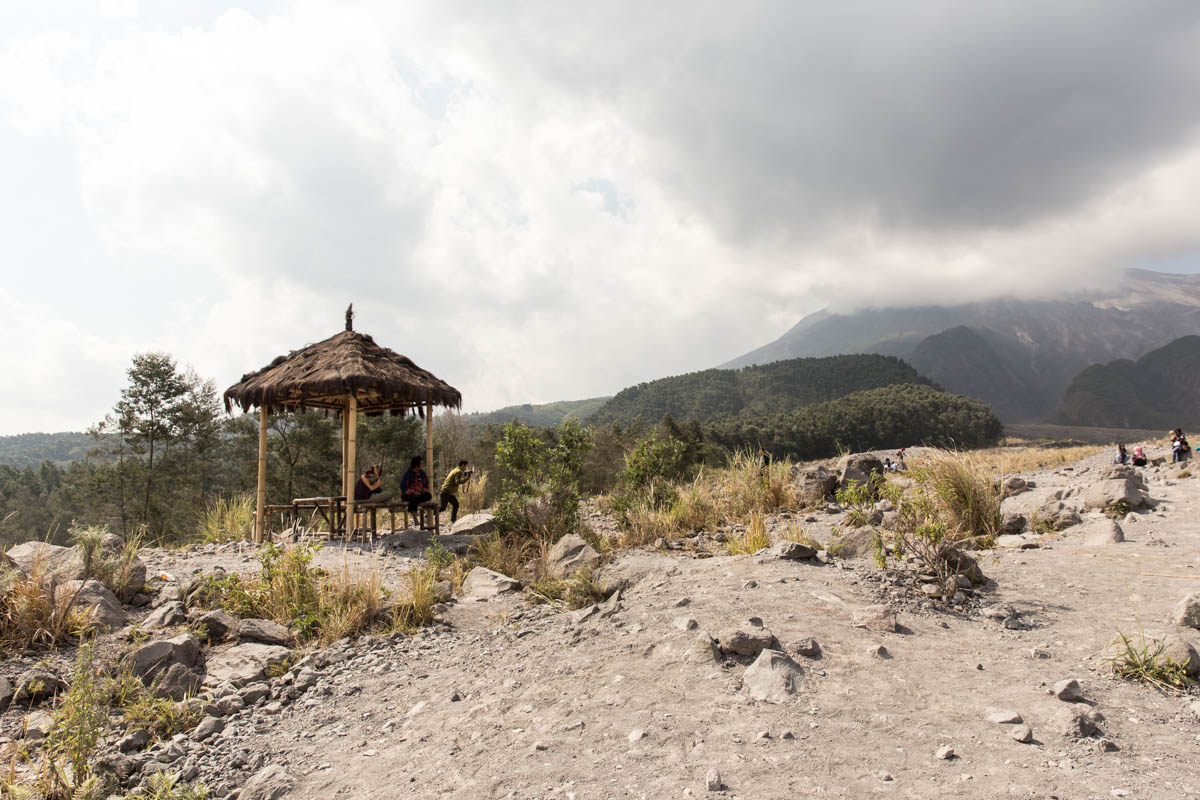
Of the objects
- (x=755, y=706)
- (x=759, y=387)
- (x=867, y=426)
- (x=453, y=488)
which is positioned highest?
(x=759, y=387)

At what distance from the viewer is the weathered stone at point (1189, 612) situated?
3.59 metres

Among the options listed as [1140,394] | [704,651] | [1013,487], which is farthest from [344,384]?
[1140,394]

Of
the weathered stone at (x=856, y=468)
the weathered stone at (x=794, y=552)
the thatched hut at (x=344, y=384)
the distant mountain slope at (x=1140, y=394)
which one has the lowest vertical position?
the weathered stone at (x=794, y=552)

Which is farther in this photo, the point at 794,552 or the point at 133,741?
the point at 794,552

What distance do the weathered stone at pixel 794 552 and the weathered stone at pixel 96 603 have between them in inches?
219

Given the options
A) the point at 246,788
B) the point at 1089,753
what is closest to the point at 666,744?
the point at 1089,753

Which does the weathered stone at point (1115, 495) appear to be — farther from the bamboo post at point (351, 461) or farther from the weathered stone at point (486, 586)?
the bamboo post at point (351, 461)

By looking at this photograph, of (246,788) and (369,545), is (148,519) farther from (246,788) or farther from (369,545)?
(246,788)

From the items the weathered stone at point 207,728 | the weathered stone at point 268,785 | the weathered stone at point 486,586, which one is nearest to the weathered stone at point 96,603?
the weathered stone at point 207,728

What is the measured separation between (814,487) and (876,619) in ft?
21.2

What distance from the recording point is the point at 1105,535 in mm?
5797

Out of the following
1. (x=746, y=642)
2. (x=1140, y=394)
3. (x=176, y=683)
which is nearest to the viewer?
(x=746, y=642)

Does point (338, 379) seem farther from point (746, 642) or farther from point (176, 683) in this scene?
point (746, 642)

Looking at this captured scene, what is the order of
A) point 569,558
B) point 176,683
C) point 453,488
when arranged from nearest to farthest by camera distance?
point 176,683
point 569,558
point 453,488
